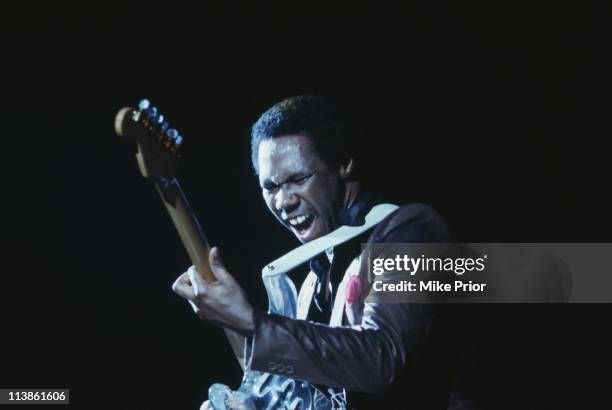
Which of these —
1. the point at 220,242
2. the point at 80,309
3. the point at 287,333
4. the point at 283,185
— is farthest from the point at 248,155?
the point at 287,333

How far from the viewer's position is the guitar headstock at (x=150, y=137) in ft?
6.61

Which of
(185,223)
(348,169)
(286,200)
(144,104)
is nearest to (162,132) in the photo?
(144,104)

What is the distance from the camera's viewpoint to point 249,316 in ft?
6.32

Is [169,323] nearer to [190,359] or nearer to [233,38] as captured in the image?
[190,359]

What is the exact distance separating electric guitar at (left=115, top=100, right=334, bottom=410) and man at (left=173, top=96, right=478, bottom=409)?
0.42ft

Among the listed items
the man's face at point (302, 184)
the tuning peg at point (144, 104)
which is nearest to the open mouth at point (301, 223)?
the man's face at point (302, 184)

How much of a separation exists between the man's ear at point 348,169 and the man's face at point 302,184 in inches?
0.8

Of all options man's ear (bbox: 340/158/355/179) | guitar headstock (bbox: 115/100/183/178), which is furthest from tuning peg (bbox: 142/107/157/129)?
man's ear (bbox: 340/158/355/179)

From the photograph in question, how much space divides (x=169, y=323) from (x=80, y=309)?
1.28ft

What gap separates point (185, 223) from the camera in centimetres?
211

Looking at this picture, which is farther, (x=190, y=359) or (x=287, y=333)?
(x=190, y=359)

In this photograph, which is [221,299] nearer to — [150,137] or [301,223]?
[150,137]

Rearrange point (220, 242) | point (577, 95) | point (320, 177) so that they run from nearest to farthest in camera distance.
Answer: point (320, 177) → point (577, 95) → point (220, 242)

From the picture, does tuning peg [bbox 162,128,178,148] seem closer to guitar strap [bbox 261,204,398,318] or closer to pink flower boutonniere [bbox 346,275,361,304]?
guitar strap [bbox 261,204,398,318]
